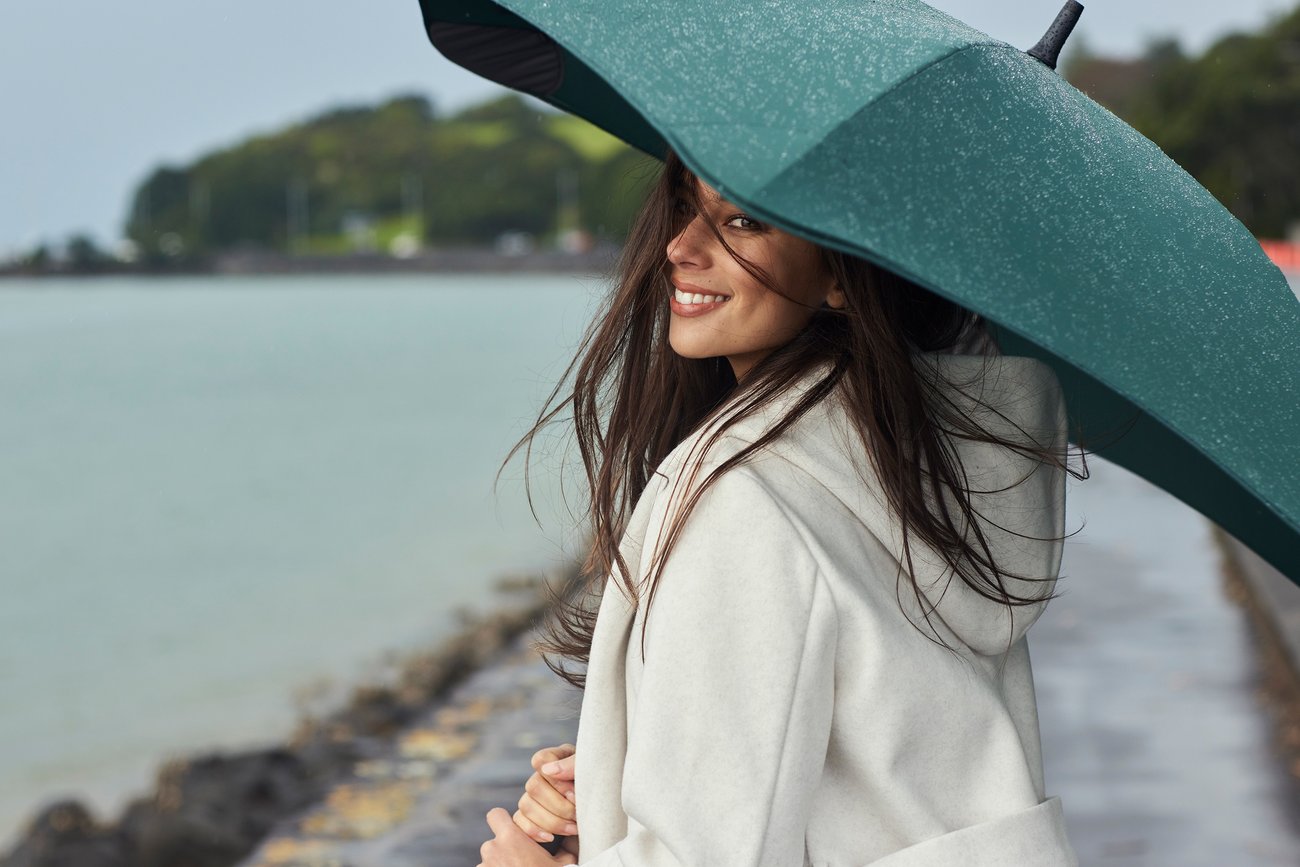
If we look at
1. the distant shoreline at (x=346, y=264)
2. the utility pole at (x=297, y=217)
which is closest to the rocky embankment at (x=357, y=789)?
the distant shoreline at (x=346, y=264)

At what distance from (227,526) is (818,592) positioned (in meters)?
29.6

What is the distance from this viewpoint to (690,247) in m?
1.74

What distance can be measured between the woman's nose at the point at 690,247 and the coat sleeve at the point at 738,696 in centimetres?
36

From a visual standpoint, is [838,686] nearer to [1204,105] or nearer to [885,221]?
[885,221]

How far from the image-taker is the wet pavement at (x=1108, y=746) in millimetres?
4898

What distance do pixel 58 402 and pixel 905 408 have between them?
51.5m

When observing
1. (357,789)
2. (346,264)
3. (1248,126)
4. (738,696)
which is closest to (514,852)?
(738,696)

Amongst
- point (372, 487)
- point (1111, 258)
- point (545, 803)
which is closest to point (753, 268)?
point (1111, 258)

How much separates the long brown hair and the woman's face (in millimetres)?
18

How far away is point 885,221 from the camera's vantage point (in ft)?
4.21

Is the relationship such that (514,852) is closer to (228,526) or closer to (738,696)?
(738,696)

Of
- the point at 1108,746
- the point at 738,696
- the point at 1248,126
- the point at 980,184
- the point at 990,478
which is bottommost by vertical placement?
the point at 1248,126

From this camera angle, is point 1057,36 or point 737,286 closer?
point 737,286

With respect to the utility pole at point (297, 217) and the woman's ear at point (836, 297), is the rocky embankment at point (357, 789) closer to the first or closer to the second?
the woman's ear at point (836, 297)
